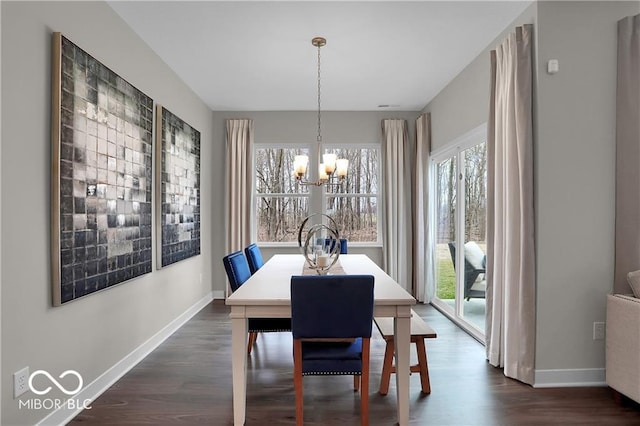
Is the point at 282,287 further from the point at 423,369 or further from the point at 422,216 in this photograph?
the point at 422,216

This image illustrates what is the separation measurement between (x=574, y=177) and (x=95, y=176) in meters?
3.15

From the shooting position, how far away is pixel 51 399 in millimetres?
2121

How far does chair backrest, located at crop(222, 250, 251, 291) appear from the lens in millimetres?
2789

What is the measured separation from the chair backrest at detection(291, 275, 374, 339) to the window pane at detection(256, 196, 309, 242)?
3.58m

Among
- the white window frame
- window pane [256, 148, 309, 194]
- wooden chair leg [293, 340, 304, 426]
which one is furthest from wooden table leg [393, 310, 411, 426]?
window pane [256, 148, 309, 194]

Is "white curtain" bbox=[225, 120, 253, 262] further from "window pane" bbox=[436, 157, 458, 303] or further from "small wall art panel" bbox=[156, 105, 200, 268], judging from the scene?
"window pane" bbox=[436, 157, 458, 303]

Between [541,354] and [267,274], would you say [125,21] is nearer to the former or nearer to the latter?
[267,274]

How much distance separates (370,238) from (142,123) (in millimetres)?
3407

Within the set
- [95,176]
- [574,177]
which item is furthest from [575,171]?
[95,176]

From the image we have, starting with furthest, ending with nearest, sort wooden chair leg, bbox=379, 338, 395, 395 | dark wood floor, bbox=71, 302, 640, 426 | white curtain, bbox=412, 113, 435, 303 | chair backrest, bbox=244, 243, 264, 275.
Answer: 1. white curtain, bbox=412, 113, 435, 303
2. chair backrest, bbox=244, 243, 264, 275
3. wooden chair leg, bbox=379, 338, 395, 395
4. dark wood floor, bbox=71, 302, 640, 426

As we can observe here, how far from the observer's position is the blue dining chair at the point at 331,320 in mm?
1973

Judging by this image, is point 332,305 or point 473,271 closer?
point 332,305

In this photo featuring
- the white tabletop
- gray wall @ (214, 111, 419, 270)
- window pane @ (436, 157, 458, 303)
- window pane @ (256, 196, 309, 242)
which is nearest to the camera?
the white tabletop

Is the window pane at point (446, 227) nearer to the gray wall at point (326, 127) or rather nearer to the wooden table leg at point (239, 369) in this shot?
the gray wall at point (326, 127)
